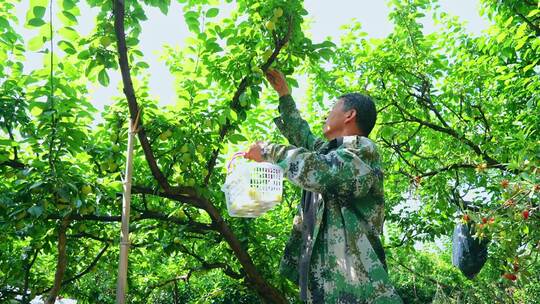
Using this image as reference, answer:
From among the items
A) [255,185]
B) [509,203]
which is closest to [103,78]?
[255,185]

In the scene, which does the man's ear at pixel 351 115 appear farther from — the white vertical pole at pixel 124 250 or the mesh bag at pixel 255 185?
the white vertical pole at pixel 124 250

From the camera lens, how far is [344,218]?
200 cm

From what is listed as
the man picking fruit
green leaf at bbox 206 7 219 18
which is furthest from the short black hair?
green leaf at bbox 206 7 219 18

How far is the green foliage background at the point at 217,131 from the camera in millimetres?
2424

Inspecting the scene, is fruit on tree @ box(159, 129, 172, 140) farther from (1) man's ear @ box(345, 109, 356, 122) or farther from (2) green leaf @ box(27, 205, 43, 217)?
(1) man's ear @ box(345, 109, 356, 122)

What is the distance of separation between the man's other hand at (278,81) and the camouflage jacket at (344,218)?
78 centimetres

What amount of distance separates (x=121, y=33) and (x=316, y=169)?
0.98m

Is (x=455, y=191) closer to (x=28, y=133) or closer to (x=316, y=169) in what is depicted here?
(x=316, y=169)

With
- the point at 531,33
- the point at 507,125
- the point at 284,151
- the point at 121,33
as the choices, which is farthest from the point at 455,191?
the point at 121,33

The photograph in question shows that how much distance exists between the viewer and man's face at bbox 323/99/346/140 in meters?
2.27

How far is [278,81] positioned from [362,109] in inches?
26.5

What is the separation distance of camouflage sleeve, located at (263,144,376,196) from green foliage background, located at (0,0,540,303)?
0.82m

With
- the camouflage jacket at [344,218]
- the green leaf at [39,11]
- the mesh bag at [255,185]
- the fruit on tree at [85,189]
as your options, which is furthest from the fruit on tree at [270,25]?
the fruit on tree at [85,189]

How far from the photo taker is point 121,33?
6.91 ft
